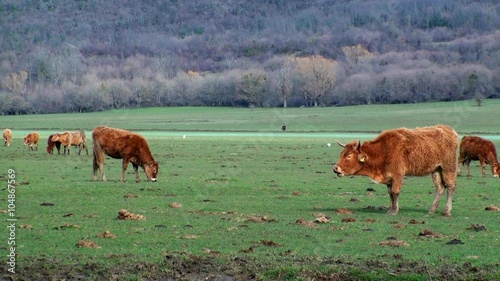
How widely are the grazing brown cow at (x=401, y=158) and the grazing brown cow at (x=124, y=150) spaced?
32.2 feet

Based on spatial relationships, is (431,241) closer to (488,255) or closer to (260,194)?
(488,255)

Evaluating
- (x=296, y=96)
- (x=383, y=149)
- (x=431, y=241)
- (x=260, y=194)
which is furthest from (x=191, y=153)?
(x=296, y=96)

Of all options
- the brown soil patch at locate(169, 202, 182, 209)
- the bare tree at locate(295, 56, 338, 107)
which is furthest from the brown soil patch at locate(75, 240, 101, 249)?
the bare tree at locate(295, 56, 338, 107)

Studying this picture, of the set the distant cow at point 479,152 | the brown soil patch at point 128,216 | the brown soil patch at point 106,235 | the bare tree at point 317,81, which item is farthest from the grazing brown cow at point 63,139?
the bare tree at point 317,81

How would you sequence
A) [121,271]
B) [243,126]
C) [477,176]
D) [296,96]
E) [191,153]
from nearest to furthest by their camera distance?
1. [121,271]
2. [477,176]
3. [191,153]
4. [243,126]
5. [296,96]

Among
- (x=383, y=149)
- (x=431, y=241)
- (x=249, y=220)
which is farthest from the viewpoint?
(x=383, y=149)

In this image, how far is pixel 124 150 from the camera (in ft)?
90.0

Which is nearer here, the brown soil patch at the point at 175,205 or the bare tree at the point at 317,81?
the brown soil patch at the point at 175,205

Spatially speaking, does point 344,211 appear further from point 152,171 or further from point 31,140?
point 31,140

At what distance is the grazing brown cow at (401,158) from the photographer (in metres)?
18.6

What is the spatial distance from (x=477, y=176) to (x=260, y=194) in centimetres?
1057

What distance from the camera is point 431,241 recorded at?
14.8 m

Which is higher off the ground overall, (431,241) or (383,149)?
(383,149)

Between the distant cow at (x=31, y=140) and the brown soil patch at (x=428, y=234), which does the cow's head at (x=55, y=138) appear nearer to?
the distant cow at (x=31, y=140)
